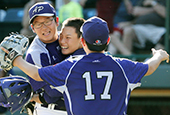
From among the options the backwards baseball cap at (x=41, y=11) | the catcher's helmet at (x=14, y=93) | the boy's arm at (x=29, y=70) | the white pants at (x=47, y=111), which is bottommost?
the white pants at (x=47, y=111)

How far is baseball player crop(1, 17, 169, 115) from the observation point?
250 centimetres

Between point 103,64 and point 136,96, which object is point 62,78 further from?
point 136,96

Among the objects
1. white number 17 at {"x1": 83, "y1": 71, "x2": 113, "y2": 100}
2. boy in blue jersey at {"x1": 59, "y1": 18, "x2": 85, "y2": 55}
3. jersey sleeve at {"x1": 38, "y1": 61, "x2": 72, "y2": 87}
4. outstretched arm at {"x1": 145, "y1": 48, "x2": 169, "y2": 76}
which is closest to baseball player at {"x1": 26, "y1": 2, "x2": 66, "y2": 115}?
boy in blue jersey at {"x1": 59, "y1": 18, "x2": 85, "y2": 55}

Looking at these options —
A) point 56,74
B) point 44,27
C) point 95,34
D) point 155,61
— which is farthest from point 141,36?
point 56,74

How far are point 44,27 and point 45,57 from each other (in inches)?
12.1

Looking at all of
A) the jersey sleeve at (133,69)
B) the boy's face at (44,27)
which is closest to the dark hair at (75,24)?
the boy's face at (44,27)

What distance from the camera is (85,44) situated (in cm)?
262

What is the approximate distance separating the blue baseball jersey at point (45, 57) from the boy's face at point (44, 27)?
8 centimetres

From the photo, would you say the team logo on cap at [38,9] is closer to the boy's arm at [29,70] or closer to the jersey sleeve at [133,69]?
the boy's arm at [29,70]

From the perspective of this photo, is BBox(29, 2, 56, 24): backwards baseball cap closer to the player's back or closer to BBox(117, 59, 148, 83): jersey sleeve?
the player's back

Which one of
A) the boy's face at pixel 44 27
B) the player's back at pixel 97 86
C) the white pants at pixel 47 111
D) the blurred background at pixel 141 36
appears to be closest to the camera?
the player's back at pixel 97 86

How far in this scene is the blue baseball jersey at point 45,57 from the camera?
9.72 feet

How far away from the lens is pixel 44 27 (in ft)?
10.5

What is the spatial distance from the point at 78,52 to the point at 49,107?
2.19 ft
